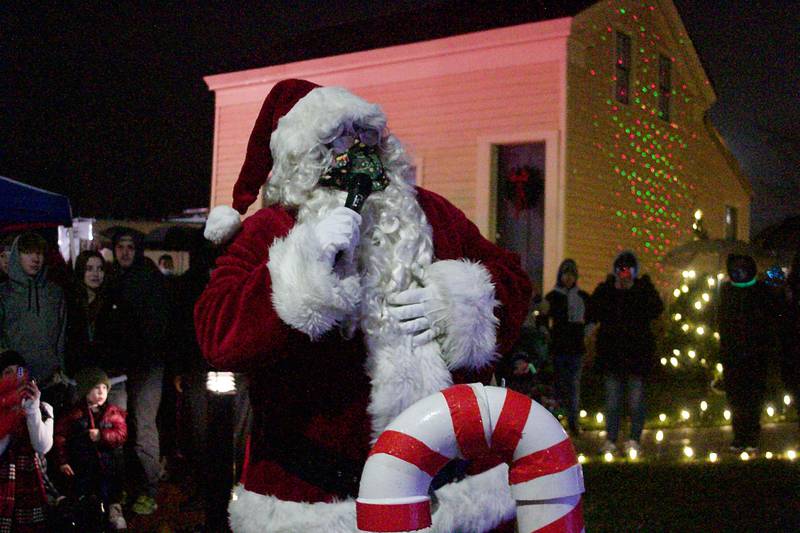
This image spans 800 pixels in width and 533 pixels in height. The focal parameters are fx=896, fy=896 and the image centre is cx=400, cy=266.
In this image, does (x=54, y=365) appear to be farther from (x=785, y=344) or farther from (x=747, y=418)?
(x=785, y=344)

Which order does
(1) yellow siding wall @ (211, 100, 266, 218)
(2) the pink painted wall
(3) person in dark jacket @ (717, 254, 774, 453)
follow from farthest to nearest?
(1) yellow siding wall @ (211, 100, 266, 218) < (2) the pink painted wall < (3) person in dark jacket @ (717, 254, 774, 453)

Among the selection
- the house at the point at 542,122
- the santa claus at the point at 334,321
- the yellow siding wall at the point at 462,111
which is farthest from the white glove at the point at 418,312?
the house at the point at 542,122

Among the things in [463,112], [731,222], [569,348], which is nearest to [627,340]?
[569,348]

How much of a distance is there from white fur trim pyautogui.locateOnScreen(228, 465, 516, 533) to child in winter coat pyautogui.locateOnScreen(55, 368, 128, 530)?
371cm

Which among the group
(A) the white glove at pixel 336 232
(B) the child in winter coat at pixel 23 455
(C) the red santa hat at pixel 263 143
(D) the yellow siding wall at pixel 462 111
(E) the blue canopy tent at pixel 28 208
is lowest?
(B) the child in winter coat at pixel 23 455

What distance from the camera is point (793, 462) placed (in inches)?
325

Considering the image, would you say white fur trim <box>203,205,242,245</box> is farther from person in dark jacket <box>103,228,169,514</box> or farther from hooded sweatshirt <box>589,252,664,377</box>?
hooded sweatshirt <box>589,252,664,377</box>

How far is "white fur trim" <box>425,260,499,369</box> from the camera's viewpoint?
2439 millimetres

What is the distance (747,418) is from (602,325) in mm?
1707

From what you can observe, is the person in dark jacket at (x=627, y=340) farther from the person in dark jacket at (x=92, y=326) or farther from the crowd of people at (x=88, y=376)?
the person in dark jacket at (x=92, y=326)

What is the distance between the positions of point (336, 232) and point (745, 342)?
739 centimetres

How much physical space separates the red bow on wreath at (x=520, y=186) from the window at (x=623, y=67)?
262cm

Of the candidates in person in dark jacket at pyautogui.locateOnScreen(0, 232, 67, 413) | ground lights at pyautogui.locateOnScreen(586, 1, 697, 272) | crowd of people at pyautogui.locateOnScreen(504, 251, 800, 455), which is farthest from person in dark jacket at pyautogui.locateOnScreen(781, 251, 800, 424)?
person in dark jacket at pyautogui.locateOnScreen(0, 232, 67, 413)

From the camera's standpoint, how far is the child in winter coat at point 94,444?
5.84 m
